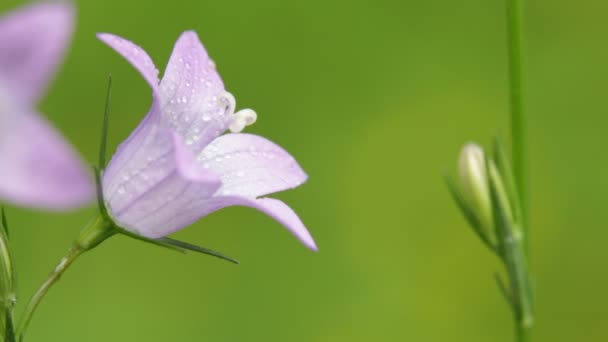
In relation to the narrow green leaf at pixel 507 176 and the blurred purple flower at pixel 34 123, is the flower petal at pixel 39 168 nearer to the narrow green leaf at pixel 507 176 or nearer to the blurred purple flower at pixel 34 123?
the blurred purple flower at pixel 34 123

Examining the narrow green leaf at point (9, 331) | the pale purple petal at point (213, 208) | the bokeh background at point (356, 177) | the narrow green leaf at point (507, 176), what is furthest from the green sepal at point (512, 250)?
the bokeh background at point (356, 177)

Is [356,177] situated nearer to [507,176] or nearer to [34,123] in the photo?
[507,176]

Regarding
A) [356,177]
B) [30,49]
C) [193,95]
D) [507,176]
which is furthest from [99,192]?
[356,177]

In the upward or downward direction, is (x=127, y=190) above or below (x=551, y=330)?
above

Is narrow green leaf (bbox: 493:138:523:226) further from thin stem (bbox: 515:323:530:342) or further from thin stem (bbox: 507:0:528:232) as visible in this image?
thin stem (bbox: 515:323:530:342)

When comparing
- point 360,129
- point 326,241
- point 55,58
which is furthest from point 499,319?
point 55,58

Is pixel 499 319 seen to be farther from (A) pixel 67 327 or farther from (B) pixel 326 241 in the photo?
(A) pixel 67 327
